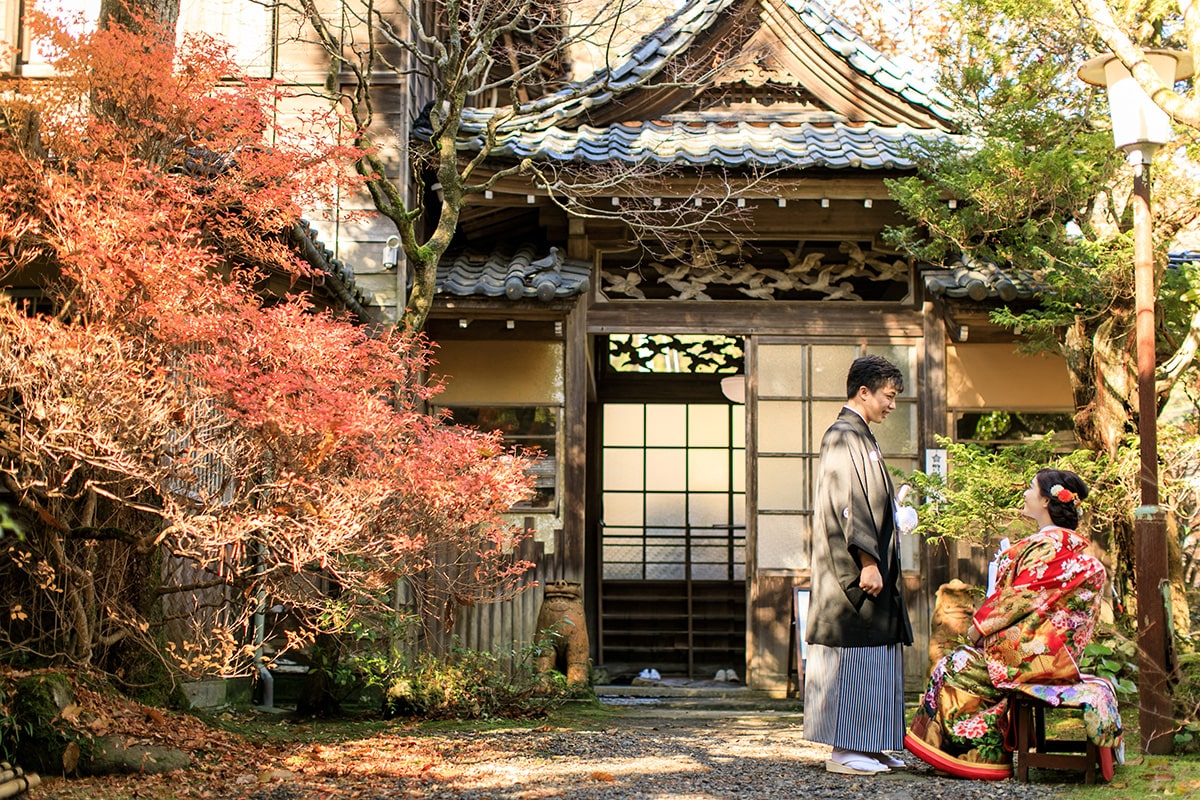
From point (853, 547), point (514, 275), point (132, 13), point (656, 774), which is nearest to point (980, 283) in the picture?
point (514, 275)

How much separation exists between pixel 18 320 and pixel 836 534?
3.76 meters

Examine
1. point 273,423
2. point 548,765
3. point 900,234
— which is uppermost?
point 900,234

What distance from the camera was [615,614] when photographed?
14.0 metres

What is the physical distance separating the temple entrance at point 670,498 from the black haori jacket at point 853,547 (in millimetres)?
8119

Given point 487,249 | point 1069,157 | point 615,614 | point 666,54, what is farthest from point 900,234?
point 615,614

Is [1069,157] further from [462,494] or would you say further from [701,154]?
[462,494]

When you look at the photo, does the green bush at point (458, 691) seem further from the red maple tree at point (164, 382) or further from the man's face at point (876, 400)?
the man's face at point (876, 400)

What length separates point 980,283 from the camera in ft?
32.3

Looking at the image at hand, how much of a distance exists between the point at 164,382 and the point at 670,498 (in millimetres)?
10068

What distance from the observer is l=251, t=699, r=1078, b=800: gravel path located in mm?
5230

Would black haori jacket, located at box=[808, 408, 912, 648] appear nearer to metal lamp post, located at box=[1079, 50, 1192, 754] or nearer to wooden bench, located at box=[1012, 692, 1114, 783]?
wooden bench, located at box=[1012, 692, 1114, 783]

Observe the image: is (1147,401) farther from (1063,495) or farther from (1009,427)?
(1009,427)

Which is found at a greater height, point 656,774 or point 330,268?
point 330,268

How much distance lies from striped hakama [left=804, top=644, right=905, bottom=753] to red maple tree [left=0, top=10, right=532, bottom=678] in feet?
7.24
